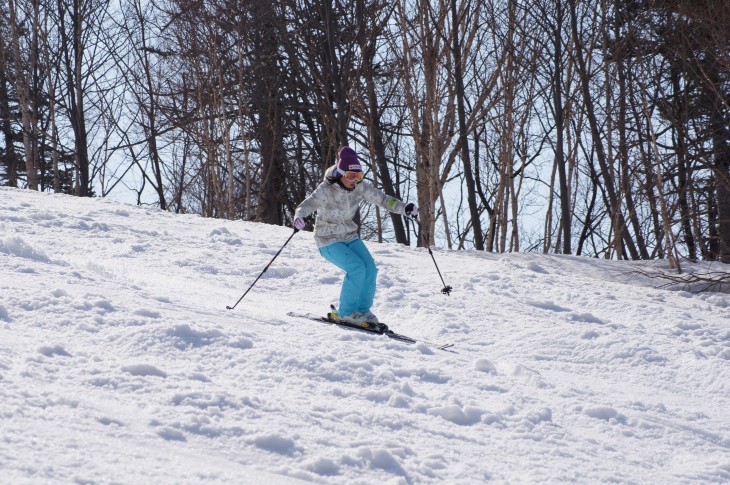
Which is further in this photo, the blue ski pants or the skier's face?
the skier's face

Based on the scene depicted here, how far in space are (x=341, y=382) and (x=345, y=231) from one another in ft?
8.05

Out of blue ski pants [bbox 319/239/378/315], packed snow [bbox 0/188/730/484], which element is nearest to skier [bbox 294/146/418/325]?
blue ski pants [bbox 319/239/378/315]

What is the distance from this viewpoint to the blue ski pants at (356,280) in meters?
6.49

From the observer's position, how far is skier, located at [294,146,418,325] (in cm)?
650

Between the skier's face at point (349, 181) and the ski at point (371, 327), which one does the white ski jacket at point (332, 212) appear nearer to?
the skier's face at point (349, 181)

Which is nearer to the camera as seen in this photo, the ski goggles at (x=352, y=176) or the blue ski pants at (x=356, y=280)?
the blue ski pants at (x=356, y=280)

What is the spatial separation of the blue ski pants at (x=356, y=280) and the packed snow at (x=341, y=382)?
20.9 inches

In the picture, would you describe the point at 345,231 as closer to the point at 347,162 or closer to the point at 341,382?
the point at 347,162

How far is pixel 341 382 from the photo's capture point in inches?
173

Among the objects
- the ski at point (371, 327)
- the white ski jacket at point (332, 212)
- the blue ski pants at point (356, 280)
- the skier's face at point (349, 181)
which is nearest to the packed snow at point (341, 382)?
the ski at point (371, 327)

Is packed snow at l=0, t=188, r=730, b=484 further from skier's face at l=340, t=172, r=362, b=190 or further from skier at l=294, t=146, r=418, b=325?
skier's face at l=340, t=172, r=362, b=190

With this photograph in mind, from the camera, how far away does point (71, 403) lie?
11.2 feet

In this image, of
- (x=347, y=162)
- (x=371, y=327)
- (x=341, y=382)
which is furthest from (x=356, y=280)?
(x=341, y=382)

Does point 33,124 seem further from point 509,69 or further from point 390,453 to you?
point 390,453
